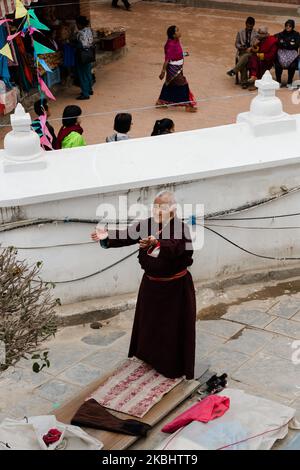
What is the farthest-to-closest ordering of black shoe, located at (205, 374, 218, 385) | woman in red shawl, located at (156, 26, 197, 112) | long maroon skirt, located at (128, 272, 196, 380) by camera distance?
woman in red shawl, located at (156, 26, 197, 112) → black shoe, located at (205, 374, 218, 385) → long maroon skirt, located at (128, 272, 196, 380)

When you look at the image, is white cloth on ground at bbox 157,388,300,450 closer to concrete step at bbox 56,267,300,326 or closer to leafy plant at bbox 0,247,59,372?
leafy plant at bbox 0,247,59,372

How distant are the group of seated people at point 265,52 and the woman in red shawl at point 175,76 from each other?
1655 millimetres

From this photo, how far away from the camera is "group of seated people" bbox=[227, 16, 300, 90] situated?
14.9 metres

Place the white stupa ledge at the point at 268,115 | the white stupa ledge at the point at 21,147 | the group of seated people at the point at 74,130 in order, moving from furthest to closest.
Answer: the group of seated people at the point at 74,130 < the white stupa ledge at the point at 268,115 < the white stupa ledge at the point at 21,147

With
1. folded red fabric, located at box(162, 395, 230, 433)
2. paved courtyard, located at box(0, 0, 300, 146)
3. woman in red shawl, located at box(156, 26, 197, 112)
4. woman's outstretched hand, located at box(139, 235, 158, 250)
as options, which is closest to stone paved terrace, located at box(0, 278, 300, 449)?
folded red fabric, located at box(162, 395, 230, 433)

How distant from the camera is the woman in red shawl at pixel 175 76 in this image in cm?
1364

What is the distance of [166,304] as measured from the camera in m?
6.63

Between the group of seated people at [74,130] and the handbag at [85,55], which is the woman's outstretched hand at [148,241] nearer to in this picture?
the group of seated people at [74,130]

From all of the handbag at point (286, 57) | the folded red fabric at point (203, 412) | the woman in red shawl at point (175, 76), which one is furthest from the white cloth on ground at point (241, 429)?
→ the handbag at point (286, 57)

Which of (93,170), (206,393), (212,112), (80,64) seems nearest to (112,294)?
(93,170)

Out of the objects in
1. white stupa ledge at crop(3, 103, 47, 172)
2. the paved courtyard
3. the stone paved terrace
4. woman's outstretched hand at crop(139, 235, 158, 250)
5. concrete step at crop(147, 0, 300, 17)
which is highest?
white stupa ledge at crop(3, 103, 47, 172)

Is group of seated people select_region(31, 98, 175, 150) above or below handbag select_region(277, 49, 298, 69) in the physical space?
above

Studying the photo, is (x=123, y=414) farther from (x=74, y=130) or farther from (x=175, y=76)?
(x=175, y=76)

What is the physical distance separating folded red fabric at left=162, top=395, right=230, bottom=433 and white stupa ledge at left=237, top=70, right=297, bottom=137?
300cm
